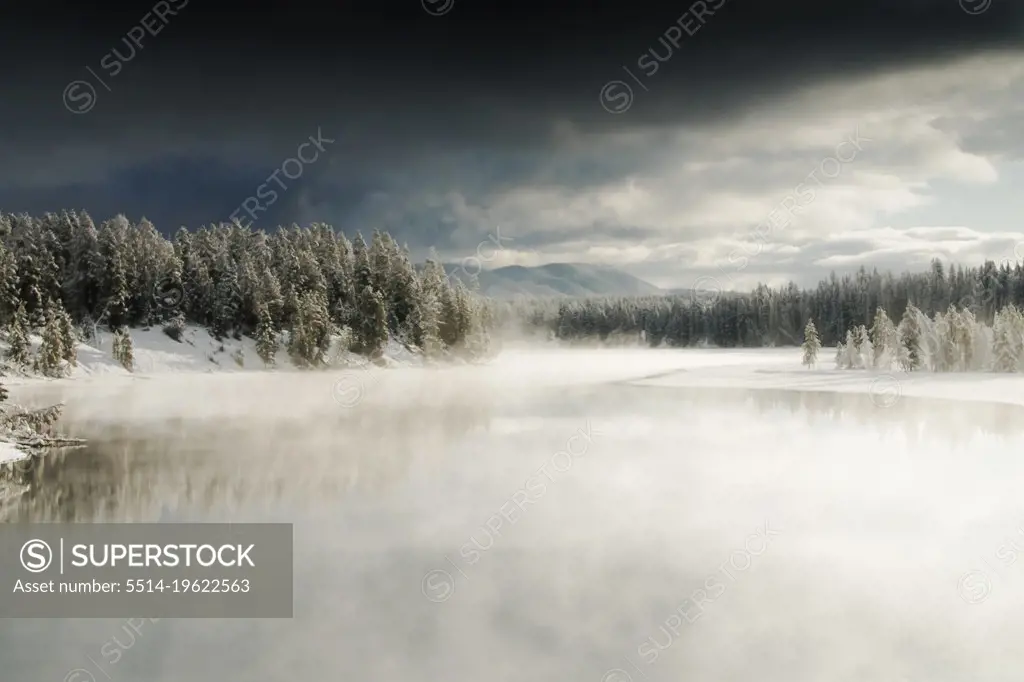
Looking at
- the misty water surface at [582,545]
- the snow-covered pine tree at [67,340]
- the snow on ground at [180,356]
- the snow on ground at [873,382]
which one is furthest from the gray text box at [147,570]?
the snow on ground at [180,356]

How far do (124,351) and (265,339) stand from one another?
611 cm

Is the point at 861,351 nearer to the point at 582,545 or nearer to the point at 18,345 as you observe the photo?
the point at 582,545

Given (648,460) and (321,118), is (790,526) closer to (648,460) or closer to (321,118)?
(648,460)

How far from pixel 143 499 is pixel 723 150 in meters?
15.9

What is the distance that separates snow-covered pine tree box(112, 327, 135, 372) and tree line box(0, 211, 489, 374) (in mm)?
63

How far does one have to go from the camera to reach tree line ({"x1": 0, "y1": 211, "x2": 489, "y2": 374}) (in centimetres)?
3531

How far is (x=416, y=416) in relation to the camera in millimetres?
18266

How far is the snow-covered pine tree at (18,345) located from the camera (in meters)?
27.0

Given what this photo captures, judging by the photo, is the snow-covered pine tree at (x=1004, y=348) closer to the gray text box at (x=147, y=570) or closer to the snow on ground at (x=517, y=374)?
the snow on ground at (x=517, y=374)

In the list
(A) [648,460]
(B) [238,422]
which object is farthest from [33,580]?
(B) [238,422]

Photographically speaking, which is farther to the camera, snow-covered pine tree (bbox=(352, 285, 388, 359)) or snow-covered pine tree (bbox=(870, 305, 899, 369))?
Answer: snow-covered pine tree (bbox=(352, 285, 388, 359))

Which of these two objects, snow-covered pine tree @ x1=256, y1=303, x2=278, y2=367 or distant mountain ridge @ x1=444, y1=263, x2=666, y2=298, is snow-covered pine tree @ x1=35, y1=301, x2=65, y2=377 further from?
distant mountain ridge @ x1=444, y1=263, x2=666, y2=298

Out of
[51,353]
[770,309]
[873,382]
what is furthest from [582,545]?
[770,309]

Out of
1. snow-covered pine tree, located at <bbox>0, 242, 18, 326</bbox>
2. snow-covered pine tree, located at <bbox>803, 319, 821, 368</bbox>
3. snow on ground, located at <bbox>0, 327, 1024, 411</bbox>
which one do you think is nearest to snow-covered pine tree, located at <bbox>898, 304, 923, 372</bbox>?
snow on ground, located at <bbox>0, 327, 1024, 411</bbox>
